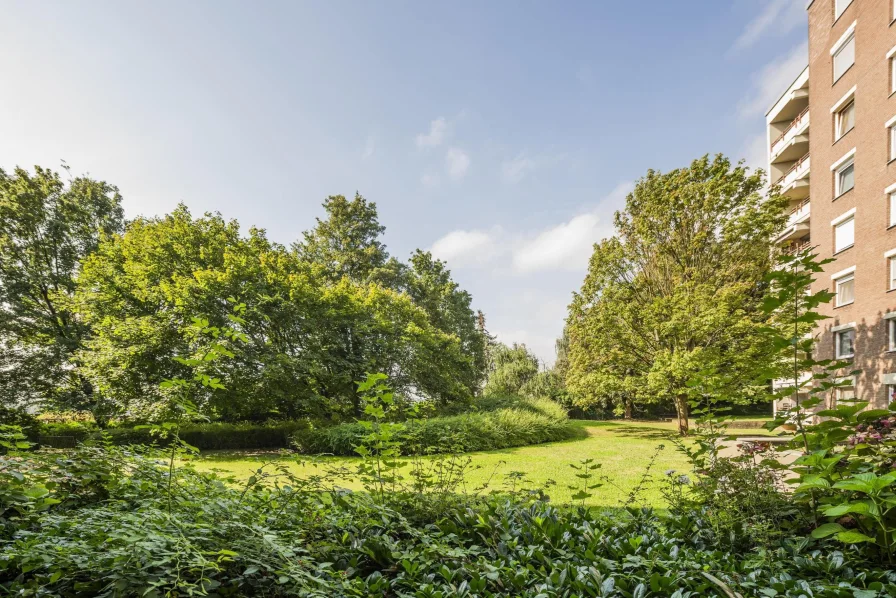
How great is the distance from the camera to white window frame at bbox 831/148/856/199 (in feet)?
49.1

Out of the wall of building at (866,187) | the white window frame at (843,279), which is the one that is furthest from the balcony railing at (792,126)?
the white window frame at (843,279)

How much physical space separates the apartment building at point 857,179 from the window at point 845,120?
1.5 inches

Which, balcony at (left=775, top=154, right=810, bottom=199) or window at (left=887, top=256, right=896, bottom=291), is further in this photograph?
balcony at (left=775, top=154, right=810, bottom=199)

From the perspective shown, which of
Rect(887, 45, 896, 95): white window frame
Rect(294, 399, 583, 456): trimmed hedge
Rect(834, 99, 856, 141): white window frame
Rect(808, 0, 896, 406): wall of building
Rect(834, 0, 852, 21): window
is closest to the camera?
Rect(294, 399, 583, 456): trimmed hedge

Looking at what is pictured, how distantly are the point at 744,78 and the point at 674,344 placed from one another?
35.4ft

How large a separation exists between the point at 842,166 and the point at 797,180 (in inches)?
183

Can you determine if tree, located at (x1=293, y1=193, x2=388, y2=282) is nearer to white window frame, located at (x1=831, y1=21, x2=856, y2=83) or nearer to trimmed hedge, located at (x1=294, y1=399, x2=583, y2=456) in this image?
trimmed hedge, located at (x1=294, y1=399, x2=583, y2=456)

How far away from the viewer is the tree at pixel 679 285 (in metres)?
14.1

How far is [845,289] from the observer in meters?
15.3

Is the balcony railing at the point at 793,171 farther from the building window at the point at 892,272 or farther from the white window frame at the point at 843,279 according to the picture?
the building window at the point at 892,272

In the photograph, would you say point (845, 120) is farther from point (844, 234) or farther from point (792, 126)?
point (792, 126)

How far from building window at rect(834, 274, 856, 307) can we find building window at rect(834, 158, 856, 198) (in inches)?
134

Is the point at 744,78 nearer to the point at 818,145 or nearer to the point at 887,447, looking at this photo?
the point at 887,447

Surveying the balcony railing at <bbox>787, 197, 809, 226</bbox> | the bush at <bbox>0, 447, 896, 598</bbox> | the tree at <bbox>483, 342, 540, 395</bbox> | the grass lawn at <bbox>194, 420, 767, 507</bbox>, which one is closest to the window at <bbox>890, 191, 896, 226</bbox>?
the balcony railing at <bbox>787, 197, 809, 226</bbox>
